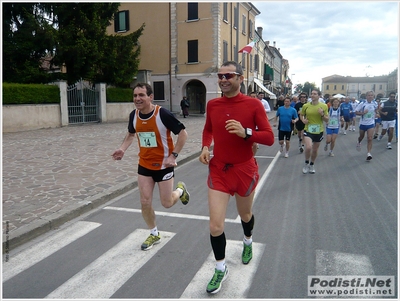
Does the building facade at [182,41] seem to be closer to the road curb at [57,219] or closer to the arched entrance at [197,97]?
the arched entrance at [197,97]

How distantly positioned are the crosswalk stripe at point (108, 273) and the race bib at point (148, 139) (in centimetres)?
128

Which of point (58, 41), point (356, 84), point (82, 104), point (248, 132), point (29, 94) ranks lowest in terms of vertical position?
point (248, 132)

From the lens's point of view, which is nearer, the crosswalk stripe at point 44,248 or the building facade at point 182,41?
the crosswalk stripe at point 44,248

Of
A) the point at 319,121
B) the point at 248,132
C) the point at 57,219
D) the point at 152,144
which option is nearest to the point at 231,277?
the point at 248,132

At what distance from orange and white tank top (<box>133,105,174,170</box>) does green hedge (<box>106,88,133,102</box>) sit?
20.1 meters

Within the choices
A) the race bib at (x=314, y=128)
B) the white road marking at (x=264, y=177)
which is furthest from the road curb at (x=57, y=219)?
the race bib at (x=314, y=128)

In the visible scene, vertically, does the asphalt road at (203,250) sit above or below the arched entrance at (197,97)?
below

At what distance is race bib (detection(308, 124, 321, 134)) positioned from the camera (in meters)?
8.37

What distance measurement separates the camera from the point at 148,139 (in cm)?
407

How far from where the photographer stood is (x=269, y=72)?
50531 mm

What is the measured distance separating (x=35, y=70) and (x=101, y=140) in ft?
29.7

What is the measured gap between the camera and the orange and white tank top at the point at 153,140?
401cm

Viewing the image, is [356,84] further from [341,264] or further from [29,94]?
[341,264]

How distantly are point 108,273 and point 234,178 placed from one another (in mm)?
1679
